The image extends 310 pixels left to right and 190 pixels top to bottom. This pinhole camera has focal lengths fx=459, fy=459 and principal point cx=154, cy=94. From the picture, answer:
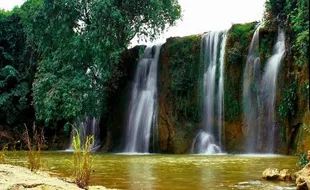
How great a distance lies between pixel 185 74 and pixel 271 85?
4.66 metres

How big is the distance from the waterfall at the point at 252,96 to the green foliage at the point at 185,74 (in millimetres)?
2405

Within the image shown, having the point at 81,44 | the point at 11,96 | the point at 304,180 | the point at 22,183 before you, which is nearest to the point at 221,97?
the point at 81,44

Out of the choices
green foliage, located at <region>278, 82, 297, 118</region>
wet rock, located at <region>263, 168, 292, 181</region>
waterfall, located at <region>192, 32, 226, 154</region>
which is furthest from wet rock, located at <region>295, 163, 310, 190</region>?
waterfall, located at <region>192, 32, 226, 154</region>

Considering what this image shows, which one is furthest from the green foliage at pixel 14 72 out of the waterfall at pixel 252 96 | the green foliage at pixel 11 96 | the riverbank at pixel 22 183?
Result: the riverbank at pixel 22 183

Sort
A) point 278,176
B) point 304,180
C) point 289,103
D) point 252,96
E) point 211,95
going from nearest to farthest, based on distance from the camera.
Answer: point 304,180
point 278,176
point 289,103
point 252,96
point 211,95

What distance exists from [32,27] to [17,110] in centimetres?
485

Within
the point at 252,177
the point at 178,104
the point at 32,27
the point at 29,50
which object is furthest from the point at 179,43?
the point at 252,177

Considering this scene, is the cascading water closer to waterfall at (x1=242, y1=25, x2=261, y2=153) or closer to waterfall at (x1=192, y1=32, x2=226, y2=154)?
waterfall at (x1=192, y1=32, x2=226, y2=154)

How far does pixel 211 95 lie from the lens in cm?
1889

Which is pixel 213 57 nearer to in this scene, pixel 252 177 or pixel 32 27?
pixel 32 27

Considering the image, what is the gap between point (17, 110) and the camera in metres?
23.8

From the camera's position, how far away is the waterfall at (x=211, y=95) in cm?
1803

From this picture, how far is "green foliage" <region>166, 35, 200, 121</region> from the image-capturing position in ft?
64.1

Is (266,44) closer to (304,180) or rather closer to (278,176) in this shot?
(278,176)
